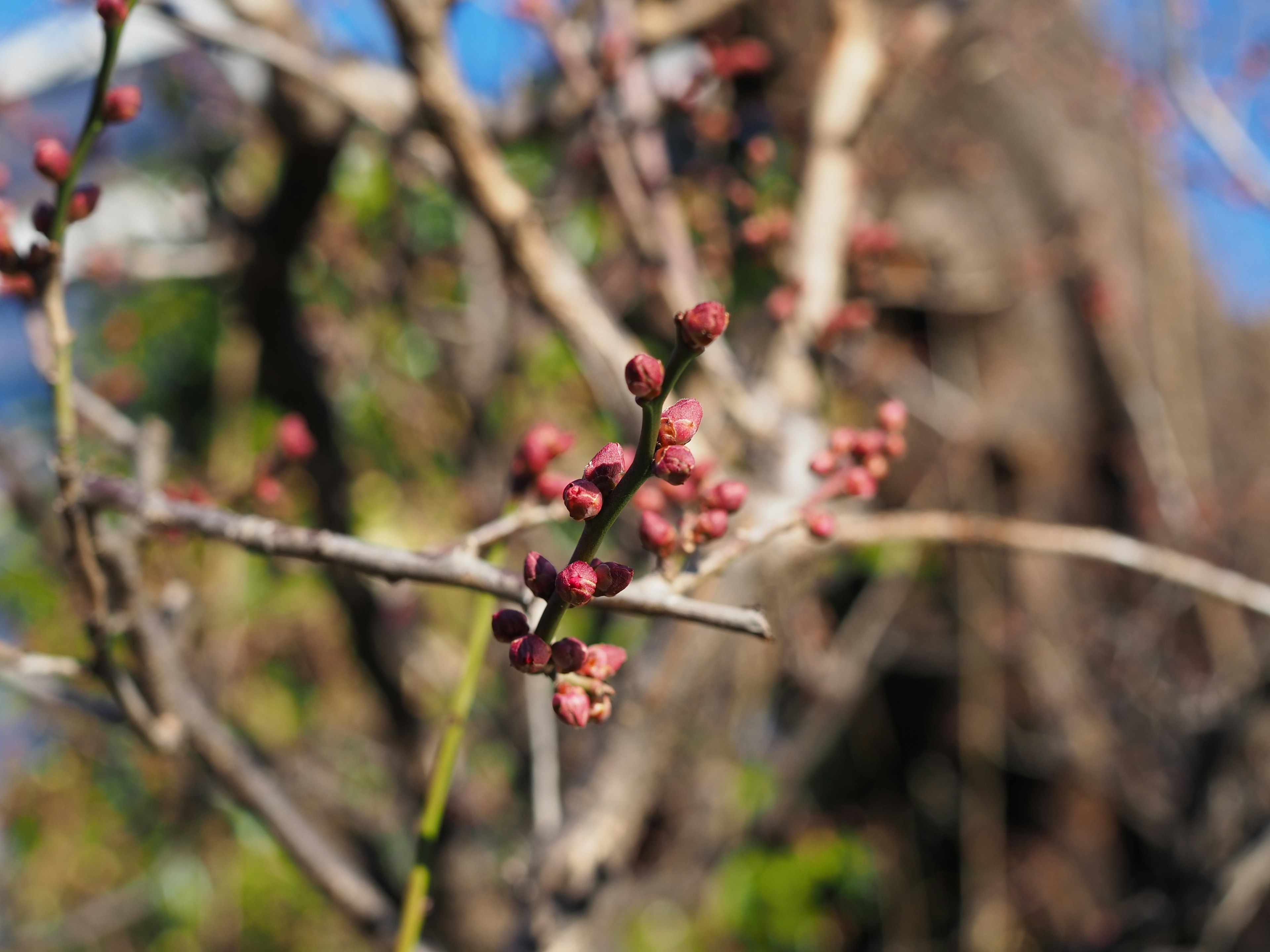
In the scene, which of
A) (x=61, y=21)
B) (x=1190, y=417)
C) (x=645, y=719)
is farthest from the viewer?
(x=1190, y=417)

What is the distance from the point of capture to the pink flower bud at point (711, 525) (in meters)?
0.83

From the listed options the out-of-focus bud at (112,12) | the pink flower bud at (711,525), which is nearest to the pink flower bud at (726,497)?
the pink flower bud at (711,525)

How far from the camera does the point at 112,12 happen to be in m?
0.76

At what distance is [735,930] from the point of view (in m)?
3.68

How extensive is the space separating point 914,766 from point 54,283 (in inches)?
172

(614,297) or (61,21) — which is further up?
(61,21)

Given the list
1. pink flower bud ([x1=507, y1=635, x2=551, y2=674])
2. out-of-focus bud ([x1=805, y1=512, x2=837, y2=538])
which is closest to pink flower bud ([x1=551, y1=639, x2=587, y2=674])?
pink flower bud ([x1=507, y1=635, x2=551, y2=674])

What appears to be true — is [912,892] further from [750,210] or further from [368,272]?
[368,272]

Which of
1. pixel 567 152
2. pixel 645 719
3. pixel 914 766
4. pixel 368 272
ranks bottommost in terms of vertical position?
pixel 914 766

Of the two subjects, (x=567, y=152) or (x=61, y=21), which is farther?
(x=61, y=21)

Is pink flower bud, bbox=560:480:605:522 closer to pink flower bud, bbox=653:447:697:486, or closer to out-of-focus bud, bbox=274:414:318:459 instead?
pink flower bud, bbox=653:447:697:486

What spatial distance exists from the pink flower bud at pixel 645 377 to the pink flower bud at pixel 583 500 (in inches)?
2.5

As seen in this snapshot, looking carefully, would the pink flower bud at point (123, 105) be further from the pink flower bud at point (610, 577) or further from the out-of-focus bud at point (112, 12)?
the pink flower bud at point (610, 577)

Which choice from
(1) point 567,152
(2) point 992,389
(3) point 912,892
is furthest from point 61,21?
(3) point 912,892
